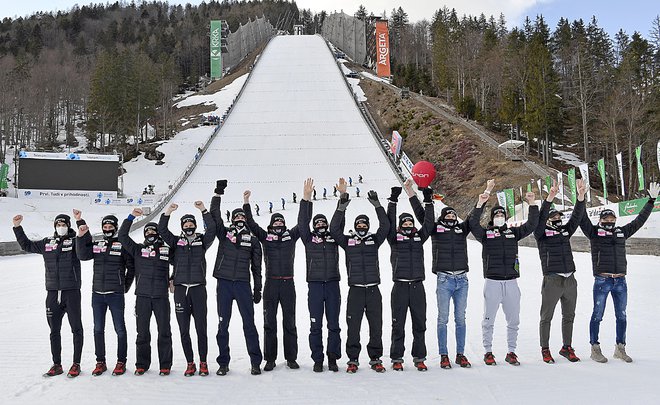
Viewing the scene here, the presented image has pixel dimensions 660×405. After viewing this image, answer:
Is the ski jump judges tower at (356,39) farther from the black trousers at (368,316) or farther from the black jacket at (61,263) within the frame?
the black jacket at (61,263)

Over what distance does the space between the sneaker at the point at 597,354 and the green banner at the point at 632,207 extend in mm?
8642

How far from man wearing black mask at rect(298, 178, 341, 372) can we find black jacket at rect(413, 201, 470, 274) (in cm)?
101

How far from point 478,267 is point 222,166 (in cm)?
2284

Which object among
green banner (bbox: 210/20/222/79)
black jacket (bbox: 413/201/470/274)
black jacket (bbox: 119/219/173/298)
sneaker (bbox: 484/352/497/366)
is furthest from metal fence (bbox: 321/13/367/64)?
sneaker (bbox: 484/352/497/366)

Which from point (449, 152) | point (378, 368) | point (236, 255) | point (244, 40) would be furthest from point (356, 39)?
point (378, 368)

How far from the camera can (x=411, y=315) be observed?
5.16m

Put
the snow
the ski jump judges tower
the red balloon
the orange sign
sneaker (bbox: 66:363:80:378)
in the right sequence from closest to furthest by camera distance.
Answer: the snow, sneaker (bbox: 66:363:80:378), the red balloon, the orange sign, the ski jump judges tower

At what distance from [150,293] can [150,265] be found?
0.27m

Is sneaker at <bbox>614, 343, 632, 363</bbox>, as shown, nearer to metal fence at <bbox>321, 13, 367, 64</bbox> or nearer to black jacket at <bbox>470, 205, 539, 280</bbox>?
black jacket at <bbox>470, 205, 539, 280</bbox>

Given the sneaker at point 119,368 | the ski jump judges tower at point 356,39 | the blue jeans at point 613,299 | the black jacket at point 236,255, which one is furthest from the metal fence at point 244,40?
the blue jeans at point 613,299

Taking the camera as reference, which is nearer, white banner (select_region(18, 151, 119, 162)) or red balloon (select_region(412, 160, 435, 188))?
red balloon (select_region(412, 160, 435, 188))

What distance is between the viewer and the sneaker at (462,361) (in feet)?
16.2

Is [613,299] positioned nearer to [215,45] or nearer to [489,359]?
[489,359]

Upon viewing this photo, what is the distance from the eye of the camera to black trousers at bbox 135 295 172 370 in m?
4.95
